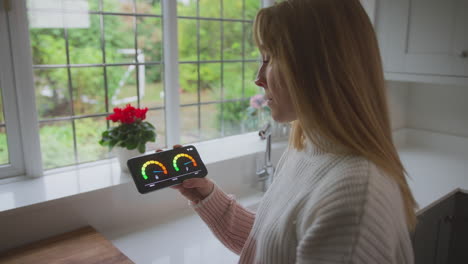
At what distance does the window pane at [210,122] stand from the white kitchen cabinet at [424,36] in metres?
0.95

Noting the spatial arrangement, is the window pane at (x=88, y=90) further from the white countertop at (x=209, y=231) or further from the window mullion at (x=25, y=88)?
the white countertop at (x=209, y=231)

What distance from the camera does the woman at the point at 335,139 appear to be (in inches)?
25.5

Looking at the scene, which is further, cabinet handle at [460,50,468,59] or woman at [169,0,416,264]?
cabinet handle at [460,50,468,59]

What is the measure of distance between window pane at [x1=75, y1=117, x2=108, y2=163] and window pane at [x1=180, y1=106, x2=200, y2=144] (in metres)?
0.40

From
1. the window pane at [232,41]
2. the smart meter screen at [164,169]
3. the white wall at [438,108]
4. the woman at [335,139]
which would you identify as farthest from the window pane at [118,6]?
the white wall at [438,108]

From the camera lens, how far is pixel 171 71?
1.83 metres

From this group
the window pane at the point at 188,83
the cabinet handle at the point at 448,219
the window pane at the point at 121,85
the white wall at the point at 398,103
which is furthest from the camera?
the white wall at the point at 398,103

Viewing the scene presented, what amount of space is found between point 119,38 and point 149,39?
5.6 inches

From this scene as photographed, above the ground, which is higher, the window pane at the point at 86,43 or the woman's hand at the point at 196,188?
the window pane at the point at 86,43

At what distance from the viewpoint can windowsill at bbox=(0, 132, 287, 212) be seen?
4.27 ft

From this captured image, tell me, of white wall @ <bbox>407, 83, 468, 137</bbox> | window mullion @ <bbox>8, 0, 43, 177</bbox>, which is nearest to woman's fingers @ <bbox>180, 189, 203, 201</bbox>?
window mullion @ <bbox>8, 0, 43, 177</bbox>

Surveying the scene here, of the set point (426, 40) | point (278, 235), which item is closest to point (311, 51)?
point (278, 235)

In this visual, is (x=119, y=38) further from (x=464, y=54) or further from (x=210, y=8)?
(x=464, y=54)

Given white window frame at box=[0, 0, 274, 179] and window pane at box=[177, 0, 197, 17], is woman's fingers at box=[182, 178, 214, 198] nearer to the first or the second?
white window frame at box=[0, 0, 274, 179]
